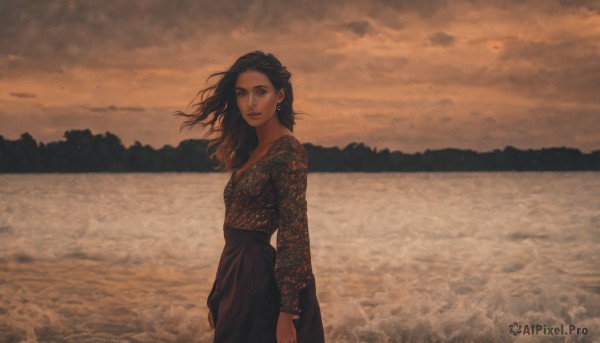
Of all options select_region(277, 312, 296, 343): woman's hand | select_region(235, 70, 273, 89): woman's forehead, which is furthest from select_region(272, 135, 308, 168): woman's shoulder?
select_region(277, 312, 296, 343): woman's hand

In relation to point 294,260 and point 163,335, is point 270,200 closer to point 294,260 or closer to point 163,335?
point 294,260

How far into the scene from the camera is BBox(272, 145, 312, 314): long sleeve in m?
3.19

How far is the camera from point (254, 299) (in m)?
3.31

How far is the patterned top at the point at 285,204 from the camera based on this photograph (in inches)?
126

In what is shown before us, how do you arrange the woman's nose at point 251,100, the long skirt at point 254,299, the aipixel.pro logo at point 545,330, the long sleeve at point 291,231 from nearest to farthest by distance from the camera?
the long sleeve at point 291,231, the long skirt at point 254,299, the woman's nose at point 251,100, the aipixel.pro logo at point 545,330

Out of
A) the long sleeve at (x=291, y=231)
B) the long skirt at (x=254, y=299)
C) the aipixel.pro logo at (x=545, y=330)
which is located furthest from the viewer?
the aipixel.pro logo at (x=545, y=330)

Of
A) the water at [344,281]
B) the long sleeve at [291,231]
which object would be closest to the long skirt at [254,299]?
the long sleeve at [291,231]

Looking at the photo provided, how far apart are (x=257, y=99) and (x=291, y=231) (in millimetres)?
638

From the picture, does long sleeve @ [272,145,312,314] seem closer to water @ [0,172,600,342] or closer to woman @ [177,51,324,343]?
woman @ [177,51,324,343]

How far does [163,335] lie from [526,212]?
1638 inches

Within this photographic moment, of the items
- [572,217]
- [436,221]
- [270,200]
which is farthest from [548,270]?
[572,217]

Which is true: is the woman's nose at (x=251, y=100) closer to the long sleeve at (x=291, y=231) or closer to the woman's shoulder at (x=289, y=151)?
Result: the woman's shoulder at (x=289, y=151)

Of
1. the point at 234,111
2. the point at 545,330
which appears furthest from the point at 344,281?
the point at 234,111

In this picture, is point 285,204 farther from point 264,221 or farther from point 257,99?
point 257,99
